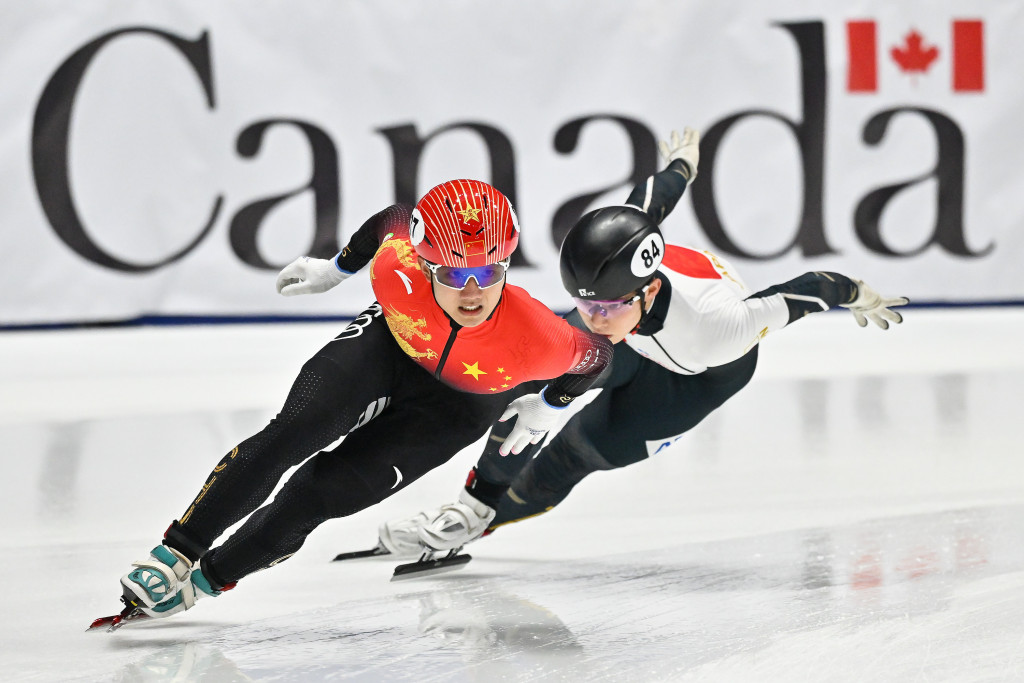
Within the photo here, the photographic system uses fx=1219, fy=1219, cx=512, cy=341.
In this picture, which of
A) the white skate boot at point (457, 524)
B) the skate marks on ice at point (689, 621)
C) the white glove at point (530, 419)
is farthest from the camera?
the white skate boot at point (457, 524)

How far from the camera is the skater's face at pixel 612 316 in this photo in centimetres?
318

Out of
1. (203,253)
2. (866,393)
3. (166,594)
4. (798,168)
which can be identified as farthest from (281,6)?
(166,594)

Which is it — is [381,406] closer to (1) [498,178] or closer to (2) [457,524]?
(2) [457,524]

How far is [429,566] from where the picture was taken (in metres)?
3.38

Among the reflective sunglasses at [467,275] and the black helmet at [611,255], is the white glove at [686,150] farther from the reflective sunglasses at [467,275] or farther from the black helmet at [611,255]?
the reflective sunglasses at [467,275]

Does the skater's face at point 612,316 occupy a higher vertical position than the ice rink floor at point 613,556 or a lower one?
higher

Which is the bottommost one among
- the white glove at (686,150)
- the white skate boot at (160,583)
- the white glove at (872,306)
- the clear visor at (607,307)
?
Result: the white skate boot at (160,583)

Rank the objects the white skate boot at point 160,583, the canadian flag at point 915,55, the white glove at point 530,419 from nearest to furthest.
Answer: the white skate boot at point 160,583
the white glove at point 530,419
the canadian flag at point 915,55

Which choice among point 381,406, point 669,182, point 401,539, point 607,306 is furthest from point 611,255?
point 401,539

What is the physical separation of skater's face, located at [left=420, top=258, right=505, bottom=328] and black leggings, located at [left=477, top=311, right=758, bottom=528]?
0.77 m

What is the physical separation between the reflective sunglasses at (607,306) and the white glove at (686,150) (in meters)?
0.64

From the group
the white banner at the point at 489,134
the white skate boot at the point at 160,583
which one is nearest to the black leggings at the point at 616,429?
the white skate boot at the point at 160,583

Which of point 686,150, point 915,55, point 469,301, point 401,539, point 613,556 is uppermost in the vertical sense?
point 915,55

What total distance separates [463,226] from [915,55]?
6302mm
